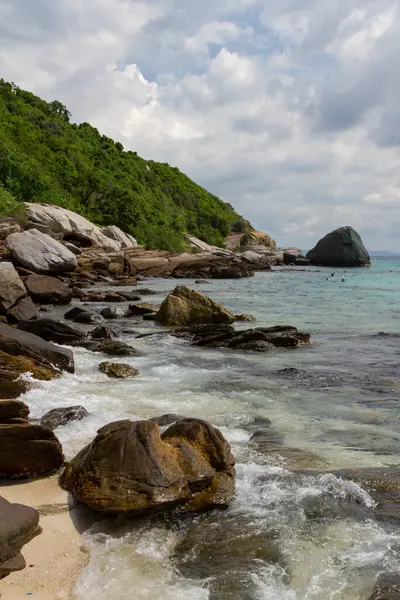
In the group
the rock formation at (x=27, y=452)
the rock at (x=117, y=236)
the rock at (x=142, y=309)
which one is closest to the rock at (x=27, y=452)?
the rock formation at (x=27, y=452)

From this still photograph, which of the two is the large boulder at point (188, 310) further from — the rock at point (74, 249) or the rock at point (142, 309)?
the rock at point (74, 249)

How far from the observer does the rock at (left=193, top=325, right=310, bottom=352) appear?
14781 mm

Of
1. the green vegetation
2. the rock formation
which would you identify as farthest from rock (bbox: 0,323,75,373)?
the green vegetation

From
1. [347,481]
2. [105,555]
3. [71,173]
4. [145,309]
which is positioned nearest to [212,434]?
[347,481]

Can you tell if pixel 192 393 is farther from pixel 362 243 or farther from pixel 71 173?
pixel 362 243

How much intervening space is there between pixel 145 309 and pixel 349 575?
1661 centimetres

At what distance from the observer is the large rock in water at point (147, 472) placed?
5289 mm

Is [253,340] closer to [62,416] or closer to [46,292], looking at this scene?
[62,416]

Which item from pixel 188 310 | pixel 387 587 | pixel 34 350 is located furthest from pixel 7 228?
pixel 387 587

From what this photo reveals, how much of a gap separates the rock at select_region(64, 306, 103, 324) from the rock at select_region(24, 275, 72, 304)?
415 centimetres

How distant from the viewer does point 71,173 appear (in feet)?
219

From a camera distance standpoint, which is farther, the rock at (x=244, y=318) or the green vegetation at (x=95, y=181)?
the green vegetation at (x=95, y=181)

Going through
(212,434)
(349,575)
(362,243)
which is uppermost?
(362,243)

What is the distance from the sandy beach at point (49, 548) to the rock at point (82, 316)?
12698 millimetres
